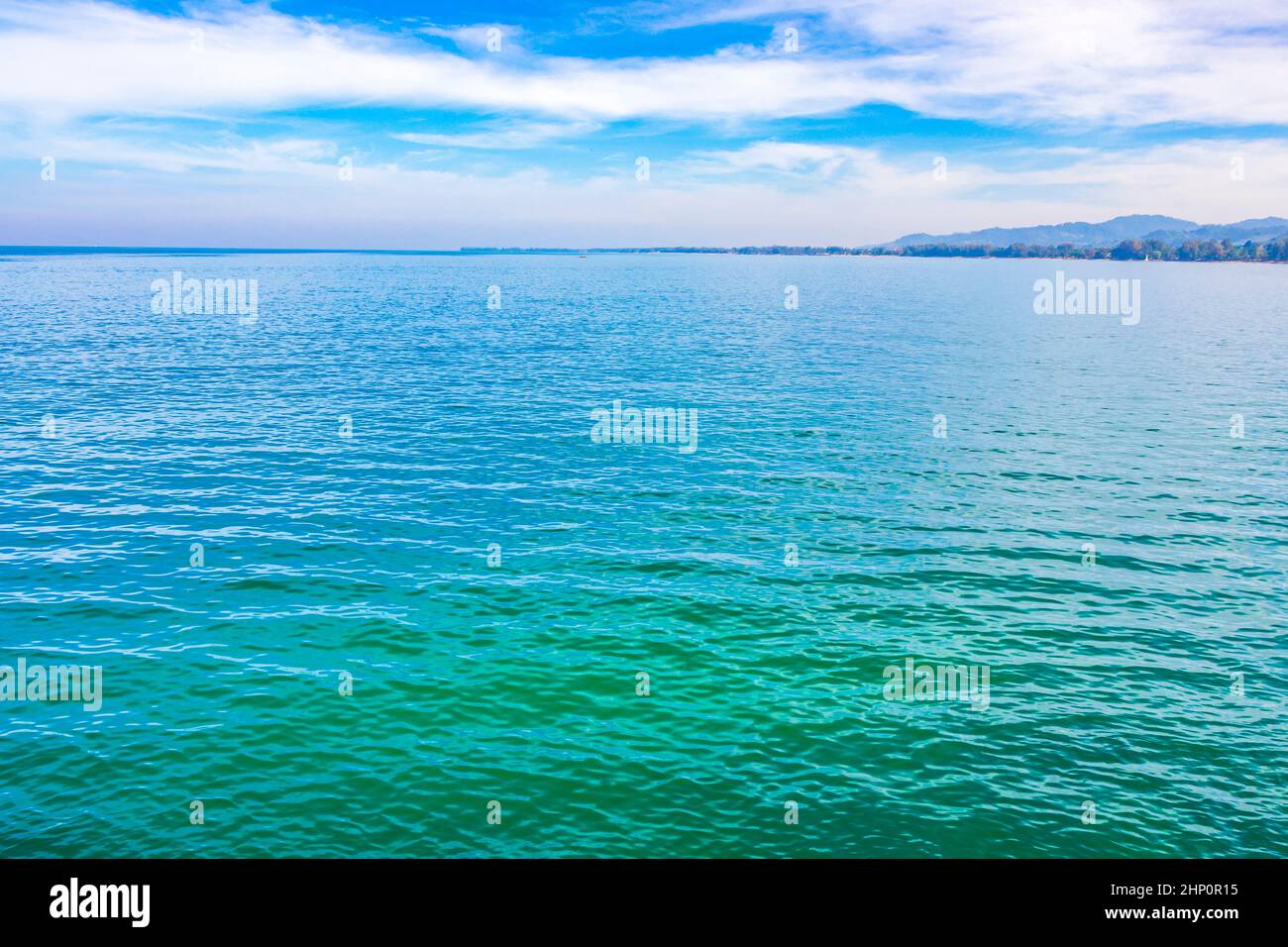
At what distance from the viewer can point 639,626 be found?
3622 centimetres

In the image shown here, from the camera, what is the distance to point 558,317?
16700 centimetres

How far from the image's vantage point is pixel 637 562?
42625 mm

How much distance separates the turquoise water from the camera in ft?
80.9

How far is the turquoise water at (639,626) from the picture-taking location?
24672 mm

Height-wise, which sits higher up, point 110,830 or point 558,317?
point 558,317

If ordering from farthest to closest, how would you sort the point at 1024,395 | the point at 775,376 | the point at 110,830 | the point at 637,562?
the point at 775,376
the point at 1024,395
the point at 637,562
the point at 110,830
